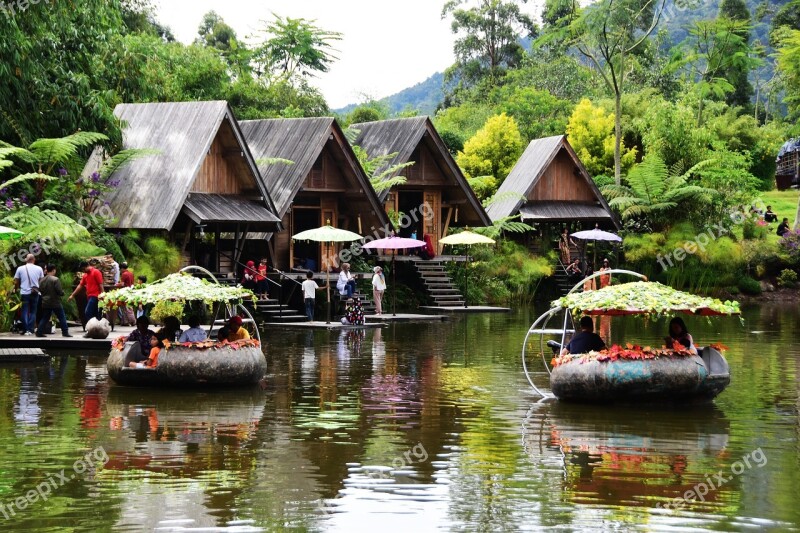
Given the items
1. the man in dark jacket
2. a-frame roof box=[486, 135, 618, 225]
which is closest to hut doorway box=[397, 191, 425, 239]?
a-frame roof box=[486, 135, 618, 225]

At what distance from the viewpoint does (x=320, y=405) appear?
18.3m

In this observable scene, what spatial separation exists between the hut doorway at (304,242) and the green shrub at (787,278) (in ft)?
62.0

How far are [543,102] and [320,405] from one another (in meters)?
47.1

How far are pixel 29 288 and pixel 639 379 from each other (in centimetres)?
1297

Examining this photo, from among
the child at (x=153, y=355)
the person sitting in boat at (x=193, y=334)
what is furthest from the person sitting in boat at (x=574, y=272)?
the child at (x=153, y=355)

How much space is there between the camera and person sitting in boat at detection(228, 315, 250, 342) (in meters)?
20.2

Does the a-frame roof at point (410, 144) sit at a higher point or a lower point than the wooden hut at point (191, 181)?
higher

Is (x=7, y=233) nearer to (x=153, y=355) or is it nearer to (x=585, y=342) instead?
(x=153, y=355)

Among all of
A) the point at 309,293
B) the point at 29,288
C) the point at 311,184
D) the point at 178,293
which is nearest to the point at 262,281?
the point at 309,293

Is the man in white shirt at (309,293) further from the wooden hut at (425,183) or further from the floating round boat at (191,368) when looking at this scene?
the floating round boat at (191,368)

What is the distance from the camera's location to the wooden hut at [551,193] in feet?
153

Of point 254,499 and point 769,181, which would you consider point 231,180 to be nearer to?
point 254,499

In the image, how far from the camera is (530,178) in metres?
46.9

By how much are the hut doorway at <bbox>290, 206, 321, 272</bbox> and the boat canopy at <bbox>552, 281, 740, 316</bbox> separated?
21.7 meters
